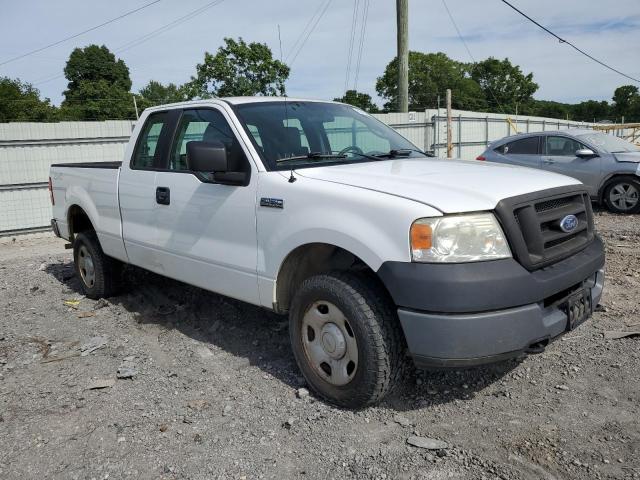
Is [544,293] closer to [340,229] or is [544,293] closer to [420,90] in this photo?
[340,229]

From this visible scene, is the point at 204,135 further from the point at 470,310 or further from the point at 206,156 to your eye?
the point at 470,310

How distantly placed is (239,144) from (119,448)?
2012 mm

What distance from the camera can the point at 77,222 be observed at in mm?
6078

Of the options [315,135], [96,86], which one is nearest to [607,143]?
[315,135]

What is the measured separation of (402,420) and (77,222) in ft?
14.6

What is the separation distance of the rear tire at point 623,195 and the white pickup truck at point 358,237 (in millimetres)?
6978

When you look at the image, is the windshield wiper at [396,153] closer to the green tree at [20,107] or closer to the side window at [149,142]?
the side window at [149,142]

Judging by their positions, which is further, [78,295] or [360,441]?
[78,295]

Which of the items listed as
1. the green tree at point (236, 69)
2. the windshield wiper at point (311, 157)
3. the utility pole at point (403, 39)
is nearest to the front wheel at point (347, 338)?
the windshield wiper at point (311, 157)

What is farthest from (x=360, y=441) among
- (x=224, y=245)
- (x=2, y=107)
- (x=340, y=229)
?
(x=2, y=107)

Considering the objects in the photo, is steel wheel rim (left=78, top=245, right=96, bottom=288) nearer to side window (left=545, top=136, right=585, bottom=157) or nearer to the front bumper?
the front bumper

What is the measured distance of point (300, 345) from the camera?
11.4 feet

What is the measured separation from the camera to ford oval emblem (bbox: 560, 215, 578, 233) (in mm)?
3176

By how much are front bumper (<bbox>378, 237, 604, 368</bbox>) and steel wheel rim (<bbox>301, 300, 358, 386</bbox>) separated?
43 centimetres
